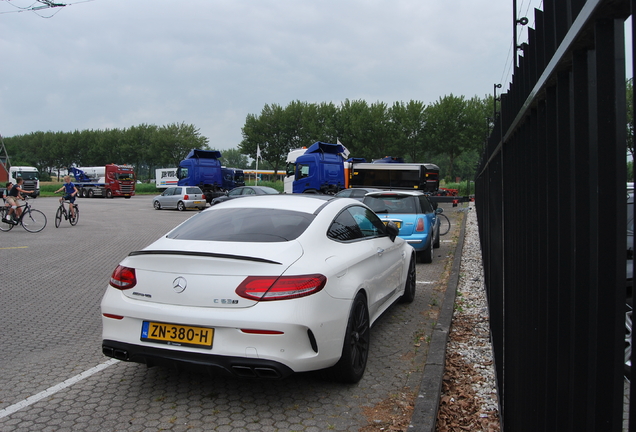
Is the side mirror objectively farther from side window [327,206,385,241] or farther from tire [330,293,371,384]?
tire [330,293,371,384]

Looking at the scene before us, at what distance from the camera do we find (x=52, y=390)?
4.29 m

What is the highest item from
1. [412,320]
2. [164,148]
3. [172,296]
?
[164,148]

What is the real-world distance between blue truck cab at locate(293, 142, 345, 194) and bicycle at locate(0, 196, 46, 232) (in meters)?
14.9

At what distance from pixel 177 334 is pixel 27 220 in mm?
16596

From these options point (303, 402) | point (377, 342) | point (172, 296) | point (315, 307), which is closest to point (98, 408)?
point (172, 296)

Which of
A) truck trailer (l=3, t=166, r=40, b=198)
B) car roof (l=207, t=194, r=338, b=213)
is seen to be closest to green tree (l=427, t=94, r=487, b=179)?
truck trailer (l=3, t=166, r=40, b=198)

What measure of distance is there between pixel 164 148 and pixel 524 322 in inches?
3094

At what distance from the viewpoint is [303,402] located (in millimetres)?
4125

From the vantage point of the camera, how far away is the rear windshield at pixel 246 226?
4.52 meters

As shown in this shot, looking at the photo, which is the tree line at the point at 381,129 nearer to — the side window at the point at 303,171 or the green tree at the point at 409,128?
the green tree at the point at 409,128

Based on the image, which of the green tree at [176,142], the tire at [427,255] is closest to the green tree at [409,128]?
the green tree at [176,142]

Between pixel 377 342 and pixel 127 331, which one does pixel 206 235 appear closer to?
pixel 127 331

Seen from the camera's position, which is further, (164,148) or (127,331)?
(164,148)

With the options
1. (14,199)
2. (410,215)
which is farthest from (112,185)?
(410,215)
